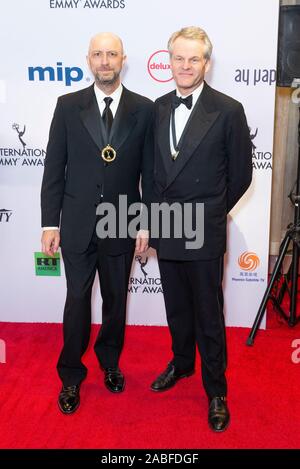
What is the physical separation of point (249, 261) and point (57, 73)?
1648 mm

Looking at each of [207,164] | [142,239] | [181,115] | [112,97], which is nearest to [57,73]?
[112,97]

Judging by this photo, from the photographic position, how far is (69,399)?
271 centimetres

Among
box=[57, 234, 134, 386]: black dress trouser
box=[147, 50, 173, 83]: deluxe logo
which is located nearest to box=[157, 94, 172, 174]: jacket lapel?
box=[57, 234, 134, 386]: black dress trouser

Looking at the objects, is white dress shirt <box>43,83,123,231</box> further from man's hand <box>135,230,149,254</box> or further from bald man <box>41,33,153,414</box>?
man's hand <box>135,230,149,254</box>

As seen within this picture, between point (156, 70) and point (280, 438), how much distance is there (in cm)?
211

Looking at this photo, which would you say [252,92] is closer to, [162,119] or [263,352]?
[162,119]

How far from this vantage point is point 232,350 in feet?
11.1

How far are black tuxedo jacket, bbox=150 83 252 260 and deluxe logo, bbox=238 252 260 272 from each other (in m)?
1.04

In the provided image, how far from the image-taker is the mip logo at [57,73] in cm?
331

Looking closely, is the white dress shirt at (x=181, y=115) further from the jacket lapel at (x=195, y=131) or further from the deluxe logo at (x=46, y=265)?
the deluxe logo at (x=46, y=265)

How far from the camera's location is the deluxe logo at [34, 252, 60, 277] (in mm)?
3613

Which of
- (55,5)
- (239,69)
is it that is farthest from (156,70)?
(55,5)

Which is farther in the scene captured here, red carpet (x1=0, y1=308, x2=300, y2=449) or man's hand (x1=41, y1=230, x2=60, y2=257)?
man's hand (x1=41, y1=230, x2=60, y2=257)

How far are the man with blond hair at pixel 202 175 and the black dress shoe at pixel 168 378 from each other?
32cm
